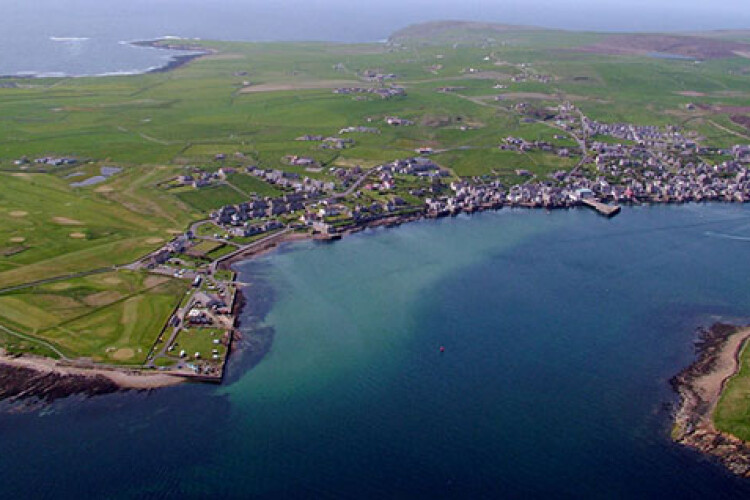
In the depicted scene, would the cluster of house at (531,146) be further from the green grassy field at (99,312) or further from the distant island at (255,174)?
the green grassy field at (99,312)

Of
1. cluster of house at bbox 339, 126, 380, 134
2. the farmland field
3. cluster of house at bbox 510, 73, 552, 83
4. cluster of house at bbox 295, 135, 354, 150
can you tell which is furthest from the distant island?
cluster of house at bbox 510, 73, 552, 83

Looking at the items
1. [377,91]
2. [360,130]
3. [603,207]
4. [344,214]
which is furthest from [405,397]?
[377,91]

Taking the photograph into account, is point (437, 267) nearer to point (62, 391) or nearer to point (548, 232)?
point (548, 232)

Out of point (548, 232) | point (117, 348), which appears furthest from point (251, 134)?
point (117, 348)

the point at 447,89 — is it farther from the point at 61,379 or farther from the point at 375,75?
the point at 61,379

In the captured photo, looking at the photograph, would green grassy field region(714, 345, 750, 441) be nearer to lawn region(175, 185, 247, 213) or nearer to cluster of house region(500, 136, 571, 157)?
lawn region(175, 185, 247, 213)

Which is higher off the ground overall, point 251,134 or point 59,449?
point 251,134

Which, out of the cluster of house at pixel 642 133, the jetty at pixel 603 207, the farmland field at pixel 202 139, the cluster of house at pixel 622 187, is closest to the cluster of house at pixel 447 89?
the farmland field at pixel 202 139
